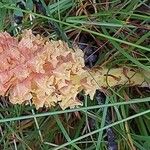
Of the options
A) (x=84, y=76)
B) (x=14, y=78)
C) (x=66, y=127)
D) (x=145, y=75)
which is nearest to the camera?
(x=14, y=78)

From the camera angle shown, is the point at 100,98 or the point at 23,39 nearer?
the point at 23,39

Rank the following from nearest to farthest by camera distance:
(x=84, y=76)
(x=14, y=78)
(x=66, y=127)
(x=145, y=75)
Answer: (x=14, y=78) < (x=84, y=76) < (x=145, y=75) < (x=66, y=127)

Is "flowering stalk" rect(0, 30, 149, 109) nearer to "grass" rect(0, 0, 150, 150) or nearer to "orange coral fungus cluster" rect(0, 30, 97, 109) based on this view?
"orange coral fungus cluster" rect(0, 30, 97, 109)

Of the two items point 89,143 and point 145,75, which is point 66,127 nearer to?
point 89,143

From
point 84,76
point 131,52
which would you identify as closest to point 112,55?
point 131,52

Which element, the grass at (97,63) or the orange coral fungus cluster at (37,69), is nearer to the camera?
the orange coral fungus cluster at (37,69)

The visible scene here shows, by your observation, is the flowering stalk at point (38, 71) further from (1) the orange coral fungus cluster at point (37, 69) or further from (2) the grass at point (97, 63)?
(2) the grass at point (97, 63)

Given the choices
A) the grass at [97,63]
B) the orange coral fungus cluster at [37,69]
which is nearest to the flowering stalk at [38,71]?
the orange coral fungus cluster at [37,69]
